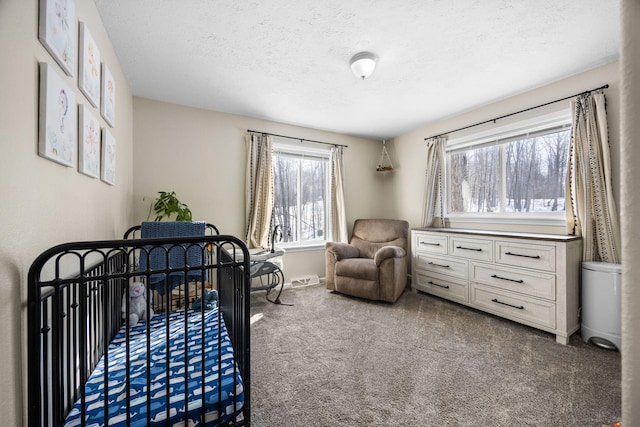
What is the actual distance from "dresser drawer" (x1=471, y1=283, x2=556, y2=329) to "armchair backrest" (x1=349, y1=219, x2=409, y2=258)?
3.51ft

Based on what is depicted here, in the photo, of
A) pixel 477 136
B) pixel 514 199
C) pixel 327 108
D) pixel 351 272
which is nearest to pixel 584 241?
pixel 514 199

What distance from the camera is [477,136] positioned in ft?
10.9

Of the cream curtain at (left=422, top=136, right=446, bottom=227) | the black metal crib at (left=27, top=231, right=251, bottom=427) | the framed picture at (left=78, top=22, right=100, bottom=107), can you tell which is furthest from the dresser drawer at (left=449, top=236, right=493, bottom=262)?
the framed picture at (left=78, top=22, right=100, bottom=107)

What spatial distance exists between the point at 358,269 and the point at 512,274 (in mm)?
1546

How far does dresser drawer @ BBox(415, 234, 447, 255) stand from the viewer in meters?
3.20

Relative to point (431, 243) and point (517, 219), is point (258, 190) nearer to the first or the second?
point (431, 243)

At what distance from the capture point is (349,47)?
2086 millimetres

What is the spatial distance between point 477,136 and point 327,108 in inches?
75.3

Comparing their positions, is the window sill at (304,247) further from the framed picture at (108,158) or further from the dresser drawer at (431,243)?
the framed picture at (108,158)

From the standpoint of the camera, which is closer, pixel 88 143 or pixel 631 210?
pixel 631 210

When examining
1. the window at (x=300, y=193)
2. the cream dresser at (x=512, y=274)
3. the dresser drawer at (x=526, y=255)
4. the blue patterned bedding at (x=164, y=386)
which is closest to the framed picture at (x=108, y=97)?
the blue patterned bedding at (x=164, y=386)

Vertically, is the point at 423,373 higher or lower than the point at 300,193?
lower

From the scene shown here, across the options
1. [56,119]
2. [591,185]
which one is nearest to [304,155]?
[56,119]

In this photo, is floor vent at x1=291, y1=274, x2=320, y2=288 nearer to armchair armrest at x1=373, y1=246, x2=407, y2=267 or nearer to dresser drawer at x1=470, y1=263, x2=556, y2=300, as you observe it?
armchair armrest at x1=373, y1=246, x2=407, y2=267
